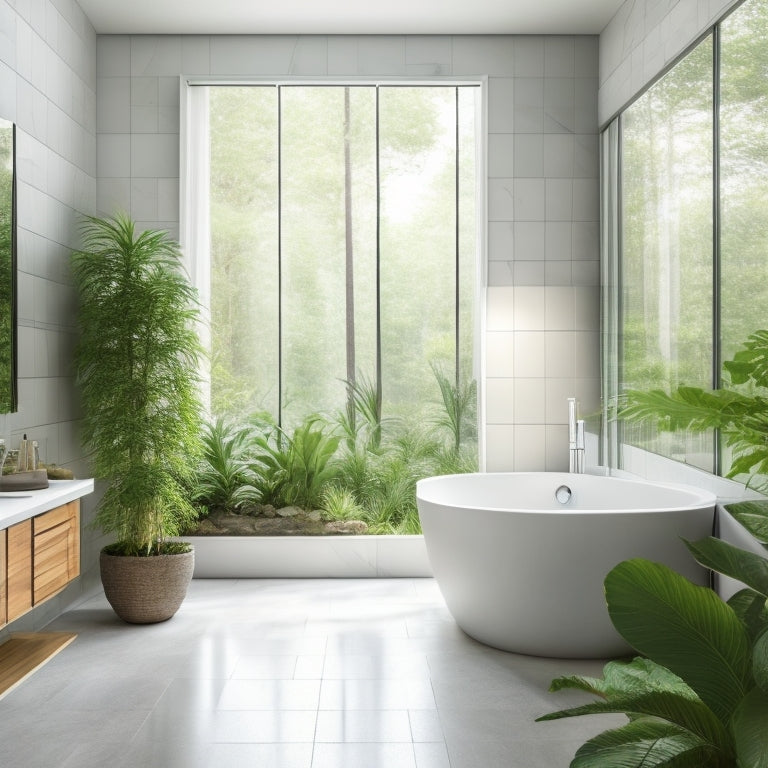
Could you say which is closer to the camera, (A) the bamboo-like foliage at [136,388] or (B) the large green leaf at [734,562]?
(B) the large green leaf at [734,562]

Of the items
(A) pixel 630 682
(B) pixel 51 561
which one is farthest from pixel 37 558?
(A) pixel 630 682

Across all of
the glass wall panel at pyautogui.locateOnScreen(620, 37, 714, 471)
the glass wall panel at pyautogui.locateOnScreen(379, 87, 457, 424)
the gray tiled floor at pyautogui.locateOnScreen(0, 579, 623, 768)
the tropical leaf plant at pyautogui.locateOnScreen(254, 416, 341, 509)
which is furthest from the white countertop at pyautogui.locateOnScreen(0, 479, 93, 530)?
the glass wall panel at pyautogui.locateOnScreen(620, 37, 714, 471)

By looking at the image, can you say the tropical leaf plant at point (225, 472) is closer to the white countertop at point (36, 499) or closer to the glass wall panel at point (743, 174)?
the white countertop at point (36, 499)

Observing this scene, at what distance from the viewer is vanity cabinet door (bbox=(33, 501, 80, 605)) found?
2760 mm

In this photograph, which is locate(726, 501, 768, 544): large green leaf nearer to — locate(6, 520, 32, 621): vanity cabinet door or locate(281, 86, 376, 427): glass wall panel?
locate(6, 520, 32, 621): vanity cabinet door

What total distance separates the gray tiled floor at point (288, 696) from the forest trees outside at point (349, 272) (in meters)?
1.23

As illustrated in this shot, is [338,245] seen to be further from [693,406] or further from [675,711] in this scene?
[675,711]

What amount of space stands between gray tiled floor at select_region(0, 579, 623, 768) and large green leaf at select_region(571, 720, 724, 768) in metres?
1.08

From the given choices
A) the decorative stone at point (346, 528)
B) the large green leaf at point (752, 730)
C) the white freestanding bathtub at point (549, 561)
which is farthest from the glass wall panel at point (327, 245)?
the large green leaf at point (752, 730)

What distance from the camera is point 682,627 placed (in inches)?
53.8

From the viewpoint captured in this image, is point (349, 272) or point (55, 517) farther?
point (349, 272)

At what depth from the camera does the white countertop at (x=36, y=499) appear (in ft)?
8.21

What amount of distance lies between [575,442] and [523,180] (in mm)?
1610

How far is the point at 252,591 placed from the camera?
14.3ft
